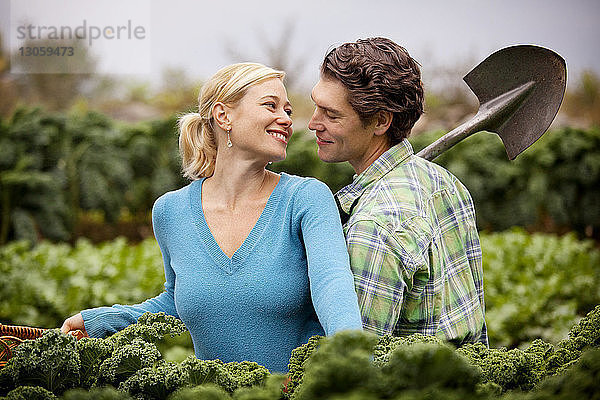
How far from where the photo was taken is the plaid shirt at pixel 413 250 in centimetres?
172

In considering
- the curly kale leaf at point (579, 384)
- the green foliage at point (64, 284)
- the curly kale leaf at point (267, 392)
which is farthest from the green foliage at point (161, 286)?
the curly kale leaf at point (579, 384)

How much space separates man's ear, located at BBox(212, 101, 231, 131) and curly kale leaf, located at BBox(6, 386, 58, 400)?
2.93 ft

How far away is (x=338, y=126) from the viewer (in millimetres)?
1970

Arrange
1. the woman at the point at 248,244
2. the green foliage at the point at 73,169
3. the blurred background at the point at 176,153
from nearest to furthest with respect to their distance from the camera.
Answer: the woman at the point at 248,244, the blurred background at the point at 176,153, the green foliage at the point at 73,169

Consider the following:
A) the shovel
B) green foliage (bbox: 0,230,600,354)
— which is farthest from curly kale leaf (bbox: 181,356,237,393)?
green foliage (bbox: 0,230,600,354)

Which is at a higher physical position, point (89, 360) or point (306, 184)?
point (306, 184)

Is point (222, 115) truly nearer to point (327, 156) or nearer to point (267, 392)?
point (327, 156)

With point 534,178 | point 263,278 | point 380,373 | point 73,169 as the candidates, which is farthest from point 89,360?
point 534,178

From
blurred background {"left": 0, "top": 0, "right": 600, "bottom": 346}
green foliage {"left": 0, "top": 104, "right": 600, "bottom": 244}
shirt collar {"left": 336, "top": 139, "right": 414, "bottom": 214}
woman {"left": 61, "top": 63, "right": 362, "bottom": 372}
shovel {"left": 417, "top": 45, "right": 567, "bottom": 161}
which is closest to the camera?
woman {"left": 61, "top": 63, "right": 362, "bottom": 372}

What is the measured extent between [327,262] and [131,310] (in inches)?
24.8

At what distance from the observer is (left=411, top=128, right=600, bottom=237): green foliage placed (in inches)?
327

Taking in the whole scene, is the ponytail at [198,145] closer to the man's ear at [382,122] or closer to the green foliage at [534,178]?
the man's ear at [382,122]

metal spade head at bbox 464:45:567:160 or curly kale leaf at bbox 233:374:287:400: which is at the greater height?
metal spade head at bbox 464:45:567:160

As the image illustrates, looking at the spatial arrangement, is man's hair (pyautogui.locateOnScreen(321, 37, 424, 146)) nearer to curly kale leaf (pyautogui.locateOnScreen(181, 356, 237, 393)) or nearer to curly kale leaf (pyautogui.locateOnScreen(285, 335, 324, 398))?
curly kale leaf (pyautogui.locateOnScreen(285, 335, 324, 398))
